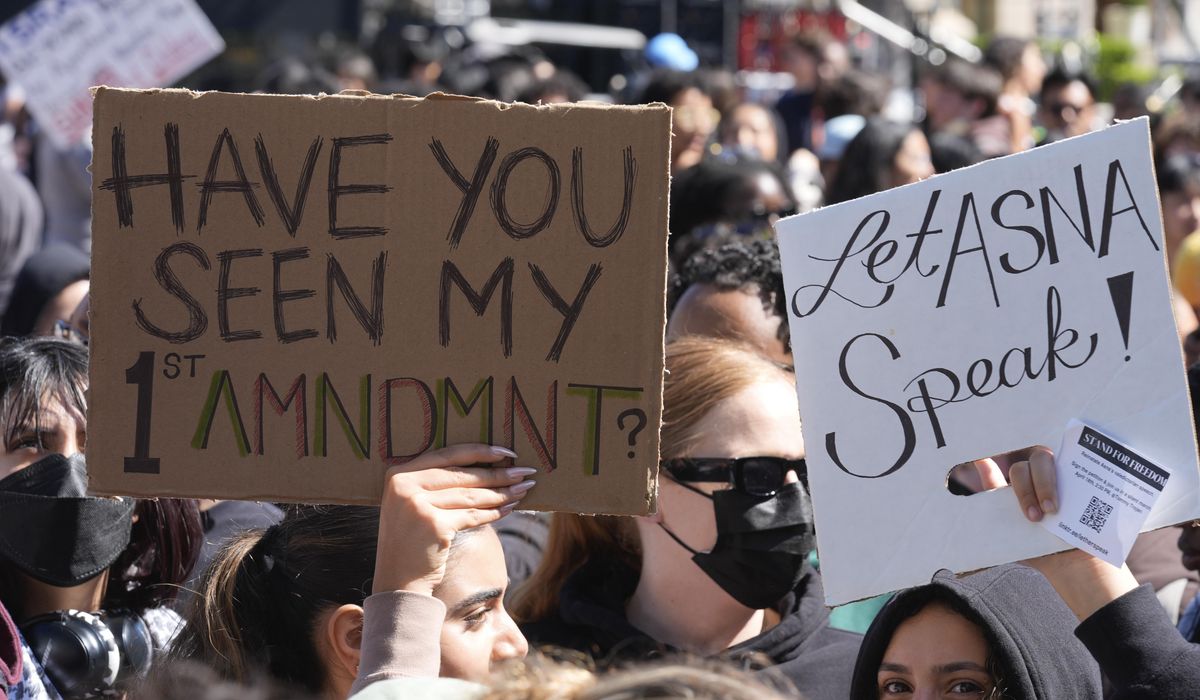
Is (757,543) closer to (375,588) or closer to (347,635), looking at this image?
(347,635)

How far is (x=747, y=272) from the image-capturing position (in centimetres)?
380

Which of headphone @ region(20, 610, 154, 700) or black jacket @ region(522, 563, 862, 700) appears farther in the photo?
black jacket @ region(522, 563, 862, 700)

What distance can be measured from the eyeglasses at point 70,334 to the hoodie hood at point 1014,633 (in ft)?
5.83

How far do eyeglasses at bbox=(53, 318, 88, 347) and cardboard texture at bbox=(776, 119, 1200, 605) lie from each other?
1711mm

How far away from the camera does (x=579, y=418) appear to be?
2.08 metres

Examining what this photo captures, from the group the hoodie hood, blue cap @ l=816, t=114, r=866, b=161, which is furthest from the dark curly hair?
blue cap @ l=816, t=114, r=866, b=161

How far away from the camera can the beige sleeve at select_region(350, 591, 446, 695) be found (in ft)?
6.35

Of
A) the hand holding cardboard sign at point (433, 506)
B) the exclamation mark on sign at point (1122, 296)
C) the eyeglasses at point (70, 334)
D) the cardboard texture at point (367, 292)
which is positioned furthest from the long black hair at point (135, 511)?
the exclamation mark on sign at point (1122, 296)

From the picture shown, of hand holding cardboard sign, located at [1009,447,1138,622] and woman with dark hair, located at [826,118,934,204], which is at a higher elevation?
woman with dark hair, located at [826,118,934,204]

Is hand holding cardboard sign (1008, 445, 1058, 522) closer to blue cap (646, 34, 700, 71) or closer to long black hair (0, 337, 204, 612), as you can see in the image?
long black hair (0, 337, 204, 612)

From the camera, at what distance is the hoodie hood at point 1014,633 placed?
2.38 meters

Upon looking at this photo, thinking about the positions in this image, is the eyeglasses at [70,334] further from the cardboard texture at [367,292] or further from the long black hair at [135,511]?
the cardboard texture at [367,292]

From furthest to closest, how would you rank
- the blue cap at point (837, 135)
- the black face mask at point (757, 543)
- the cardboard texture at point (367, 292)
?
the blue cap at point (837, 135) < the black face mask at point (757, 543) < the cardboard texture at point (367, 292)

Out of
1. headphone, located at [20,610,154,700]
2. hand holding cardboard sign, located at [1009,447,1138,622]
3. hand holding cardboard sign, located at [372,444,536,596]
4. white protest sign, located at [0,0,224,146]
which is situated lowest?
headphone, located at [20,610,154,700]
